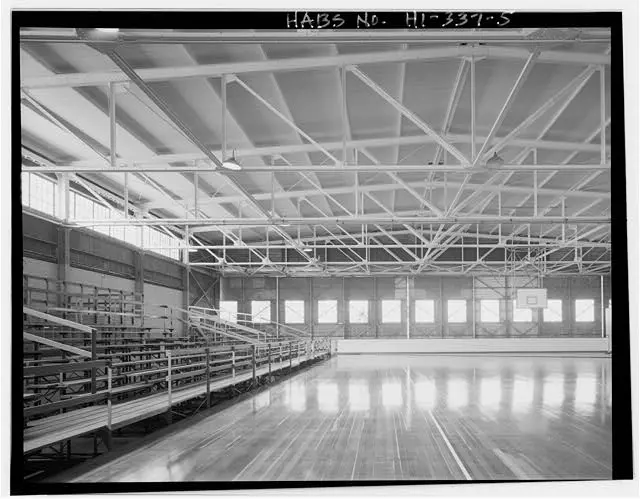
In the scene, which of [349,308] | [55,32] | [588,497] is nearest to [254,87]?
[55,32]

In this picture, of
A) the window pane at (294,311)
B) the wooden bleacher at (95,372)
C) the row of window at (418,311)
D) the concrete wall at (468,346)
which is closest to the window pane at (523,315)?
the row of window at (418,311)

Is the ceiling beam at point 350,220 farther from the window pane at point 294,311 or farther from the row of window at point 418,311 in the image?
the window pane at point 294,311

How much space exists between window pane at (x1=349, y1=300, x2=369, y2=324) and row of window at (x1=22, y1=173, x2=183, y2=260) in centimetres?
1265

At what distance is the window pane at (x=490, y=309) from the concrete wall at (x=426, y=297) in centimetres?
21

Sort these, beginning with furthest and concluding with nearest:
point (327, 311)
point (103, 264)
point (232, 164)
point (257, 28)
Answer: point (327, 311) < point (103, 264) < point (232, 164) < point (257, 28)

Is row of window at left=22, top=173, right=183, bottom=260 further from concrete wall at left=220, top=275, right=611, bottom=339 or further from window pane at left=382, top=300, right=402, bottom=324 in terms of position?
window pane at left=382, top=300, right=402, bottom=324

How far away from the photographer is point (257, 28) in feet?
18.6

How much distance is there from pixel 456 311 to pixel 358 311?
16.8 ft

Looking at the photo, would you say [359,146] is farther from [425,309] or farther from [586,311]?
[586,311]

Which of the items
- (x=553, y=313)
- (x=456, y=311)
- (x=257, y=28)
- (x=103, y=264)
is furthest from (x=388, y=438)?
(x=553, y=313)

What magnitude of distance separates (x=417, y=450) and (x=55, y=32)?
5673 mm

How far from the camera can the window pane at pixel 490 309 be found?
34.1 meters

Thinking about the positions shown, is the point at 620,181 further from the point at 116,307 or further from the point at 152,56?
the point at 116,307

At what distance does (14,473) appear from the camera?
5.54m
